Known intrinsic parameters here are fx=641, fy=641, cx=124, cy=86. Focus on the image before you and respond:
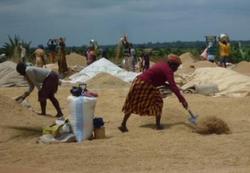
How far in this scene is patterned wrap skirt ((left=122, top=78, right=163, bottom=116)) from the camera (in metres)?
10.1

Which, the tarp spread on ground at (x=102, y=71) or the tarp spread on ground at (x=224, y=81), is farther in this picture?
the tarp spread on ground at (x=102, y=71)

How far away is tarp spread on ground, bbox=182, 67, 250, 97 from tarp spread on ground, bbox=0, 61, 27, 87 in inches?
198

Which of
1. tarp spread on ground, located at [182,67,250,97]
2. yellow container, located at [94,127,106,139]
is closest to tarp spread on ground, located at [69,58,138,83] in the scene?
tarp spread on ground, located at [182,67,250,97]

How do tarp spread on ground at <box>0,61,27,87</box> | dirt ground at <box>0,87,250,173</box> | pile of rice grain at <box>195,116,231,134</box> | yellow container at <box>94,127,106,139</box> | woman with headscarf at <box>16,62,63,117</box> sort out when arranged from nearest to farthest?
1. dirt ground at <box>0,87,250,173</box>
2. yellow container at <box>94,127,106,139</box>
3. pile of rice grain at <box>195,116,231,134</box>
4. woman with headscarf at <box>16,62,63,117</box>
5. tarp spread on ground at <box>0,61,27,87</box>

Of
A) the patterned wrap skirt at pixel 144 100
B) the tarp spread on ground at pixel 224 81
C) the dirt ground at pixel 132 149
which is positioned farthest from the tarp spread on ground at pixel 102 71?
the patterned wrap skirt at pixel 144 100

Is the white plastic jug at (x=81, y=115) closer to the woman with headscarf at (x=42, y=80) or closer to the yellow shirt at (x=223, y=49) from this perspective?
the woman with headscarf at (x=42, y=80)

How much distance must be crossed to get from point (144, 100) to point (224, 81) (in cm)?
706

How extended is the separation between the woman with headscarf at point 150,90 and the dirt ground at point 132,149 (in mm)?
319

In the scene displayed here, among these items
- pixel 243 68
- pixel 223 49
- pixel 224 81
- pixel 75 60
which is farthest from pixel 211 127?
pixel 75 60

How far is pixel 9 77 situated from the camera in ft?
63.0

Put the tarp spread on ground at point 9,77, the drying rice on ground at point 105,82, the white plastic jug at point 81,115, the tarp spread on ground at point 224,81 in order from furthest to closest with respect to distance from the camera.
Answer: the tarp spread on ground at point 9,77
the drying rice on ground at point 105,82
the tarp spread on ground at point 224,81
the white plastic jug at point 81,115

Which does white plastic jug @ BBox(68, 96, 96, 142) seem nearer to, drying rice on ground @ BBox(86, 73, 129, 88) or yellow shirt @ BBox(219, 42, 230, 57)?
drying rice on ground @ BBox(86, 73, 129, 88)

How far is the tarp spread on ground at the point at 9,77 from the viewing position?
1883cm

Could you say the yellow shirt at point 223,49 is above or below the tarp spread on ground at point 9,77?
above
